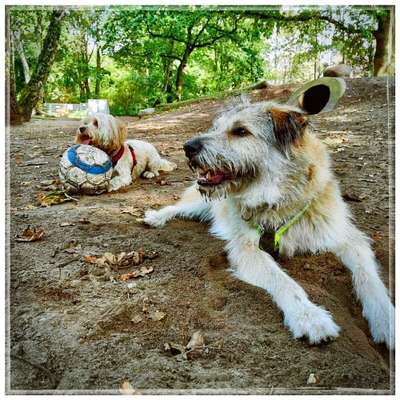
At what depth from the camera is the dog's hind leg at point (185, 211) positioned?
13.8 ft

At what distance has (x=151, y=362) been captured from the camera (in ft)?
6.55

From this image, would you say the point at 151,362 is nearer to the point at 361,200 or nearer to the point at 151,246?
the point at 151,246

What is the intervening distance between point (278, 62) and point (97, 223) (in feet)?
8.16

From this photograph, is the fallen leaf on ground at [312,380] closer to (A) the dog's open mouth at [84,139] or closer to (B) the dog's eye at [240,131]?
(B) the dog's eye at [240,131]

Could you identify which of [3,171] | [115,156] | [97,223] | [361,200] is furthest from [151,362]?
[115,156]

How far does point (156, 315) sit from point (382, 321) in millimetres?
1510

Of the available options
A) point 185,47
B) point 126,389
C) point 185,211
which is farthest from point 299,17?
point 126,389

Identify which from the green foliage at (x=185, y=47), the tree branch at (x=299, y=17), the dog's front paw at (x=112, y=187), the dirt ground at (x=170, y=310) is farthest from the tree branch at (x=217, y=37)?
the dog's front paw at (x=112, y=187)

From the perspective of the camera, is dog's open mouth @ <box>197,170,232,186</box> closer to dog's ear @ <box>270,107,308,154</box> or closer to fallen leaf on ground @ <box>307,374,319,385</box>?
dog's ear @ <box>270,107,308,154</box>

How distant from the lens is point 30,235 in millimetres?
3488

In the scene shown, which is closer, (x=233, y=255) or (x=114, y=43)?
(x=233, y=255)

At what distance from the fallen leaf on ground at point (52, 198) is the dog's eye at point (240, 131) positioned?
2468mm

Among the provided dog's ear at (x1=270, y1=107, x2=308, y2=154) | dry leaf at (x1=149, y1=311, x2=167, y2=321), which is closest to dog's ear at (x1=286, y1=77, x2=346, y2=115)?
dog's ear at (x1=270, y1=107, x2=308, y2=154)

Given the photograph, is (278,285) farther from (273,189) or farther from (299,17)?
(299,17)
